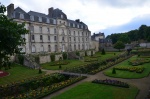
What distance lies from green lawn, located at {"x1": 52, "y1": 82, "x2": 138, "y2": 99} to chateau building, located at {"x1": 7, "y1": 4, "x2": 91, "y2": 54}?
1005 inches

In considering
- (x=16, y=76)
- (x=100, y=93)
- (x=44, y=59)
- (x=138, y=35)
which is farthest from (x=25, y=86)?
(x=138, y=35)

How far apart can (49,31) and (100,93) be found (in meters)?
34.5

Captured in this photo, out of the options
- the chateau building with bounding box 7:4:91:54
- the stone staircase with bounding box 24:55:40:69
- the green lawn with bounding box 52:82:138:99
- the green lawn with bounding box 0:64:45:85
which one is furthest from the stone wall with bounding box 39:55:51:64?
the green lawn with bounding box 52:82:138:99

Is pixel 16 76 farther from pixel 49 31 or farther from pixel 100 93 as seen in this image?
pixel 49 31

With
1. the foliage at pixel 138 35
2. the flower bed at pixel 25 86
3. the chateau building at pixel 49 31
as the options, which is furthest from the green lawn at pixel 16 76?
the foliage at pixel 138 35

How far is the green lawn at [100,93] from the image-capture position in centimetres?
1446

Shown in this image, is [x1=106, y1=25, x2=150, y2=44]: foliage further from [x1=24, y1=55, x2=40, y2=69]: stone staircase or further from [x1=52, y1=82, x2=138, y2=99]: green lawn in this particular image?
[x1=52, y1=82, x2=138, y2=99]: green lawn

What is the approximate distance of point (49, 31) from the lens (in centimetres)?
4650

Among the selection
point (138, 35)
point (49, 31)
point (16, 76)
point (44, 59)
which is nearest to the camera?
point (16, 76)

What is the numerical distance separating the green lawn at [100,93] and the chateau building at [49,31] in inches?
1005

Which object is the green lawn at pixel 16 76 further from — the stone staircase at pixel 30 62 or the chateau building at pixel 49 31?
the chateau building at pixel 49 31

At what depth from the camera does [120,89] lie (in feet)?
54.2

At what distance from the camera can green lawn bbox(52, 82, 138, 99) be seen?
569 inches

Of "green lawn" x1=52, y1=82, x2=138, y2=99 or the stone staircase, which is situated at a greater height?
the stone staircase
